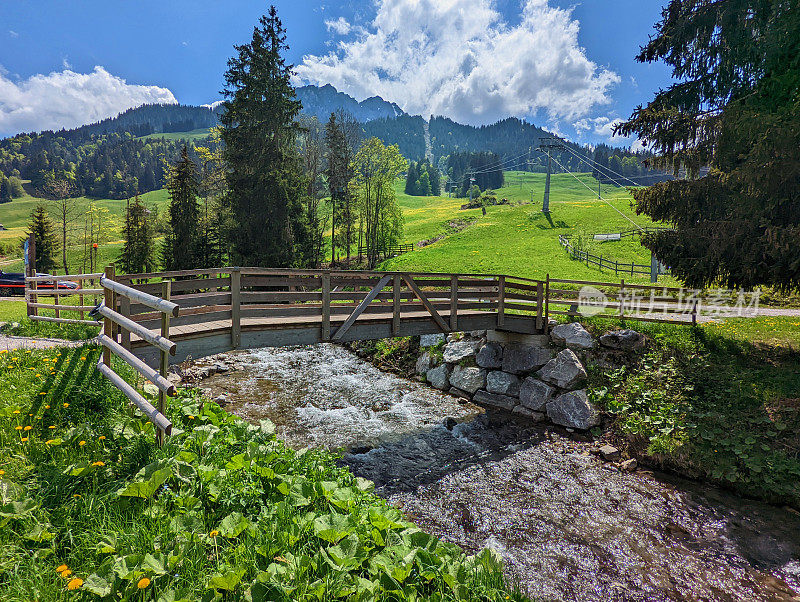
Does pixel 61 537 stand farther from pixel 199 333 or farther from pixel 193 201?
pixel 193 201

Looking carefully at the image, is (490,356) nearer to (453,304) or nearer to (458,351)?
(458,351)

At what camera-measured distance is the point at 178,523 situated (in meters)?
3.05

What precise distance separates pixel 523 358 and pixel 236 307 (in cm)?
981

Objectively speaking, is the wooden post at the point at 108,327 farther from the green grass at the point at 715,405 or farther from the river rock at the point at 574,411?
the green grass at the point at 715,405

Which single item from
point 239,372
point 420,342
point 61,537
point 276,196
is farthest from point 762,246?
point 276,196

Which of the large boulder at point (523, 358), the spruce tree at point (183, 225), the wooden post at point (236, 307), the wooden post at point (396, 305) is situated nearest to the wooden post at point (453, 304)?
the wooden post at point (396, 305)

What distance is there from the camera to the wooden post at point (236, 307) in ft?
25.8

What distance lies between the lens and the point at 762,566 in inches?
244

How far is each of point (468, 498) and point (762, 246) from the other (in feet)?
31.5

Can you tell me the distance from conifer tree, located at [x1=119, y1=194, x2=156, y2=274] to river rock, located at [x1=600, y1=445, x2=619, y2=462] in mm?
39591

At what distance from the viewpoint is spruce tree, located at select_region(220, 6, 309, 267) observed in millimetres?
23812

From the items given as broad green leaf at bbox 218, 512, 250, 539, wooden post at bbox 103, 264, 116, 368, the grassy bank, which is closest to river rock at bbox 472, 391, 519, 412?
the grassy bank

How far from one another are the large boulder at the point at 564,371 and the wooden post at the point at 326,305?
7.64 m

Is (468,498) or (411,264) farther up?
(411,264)
